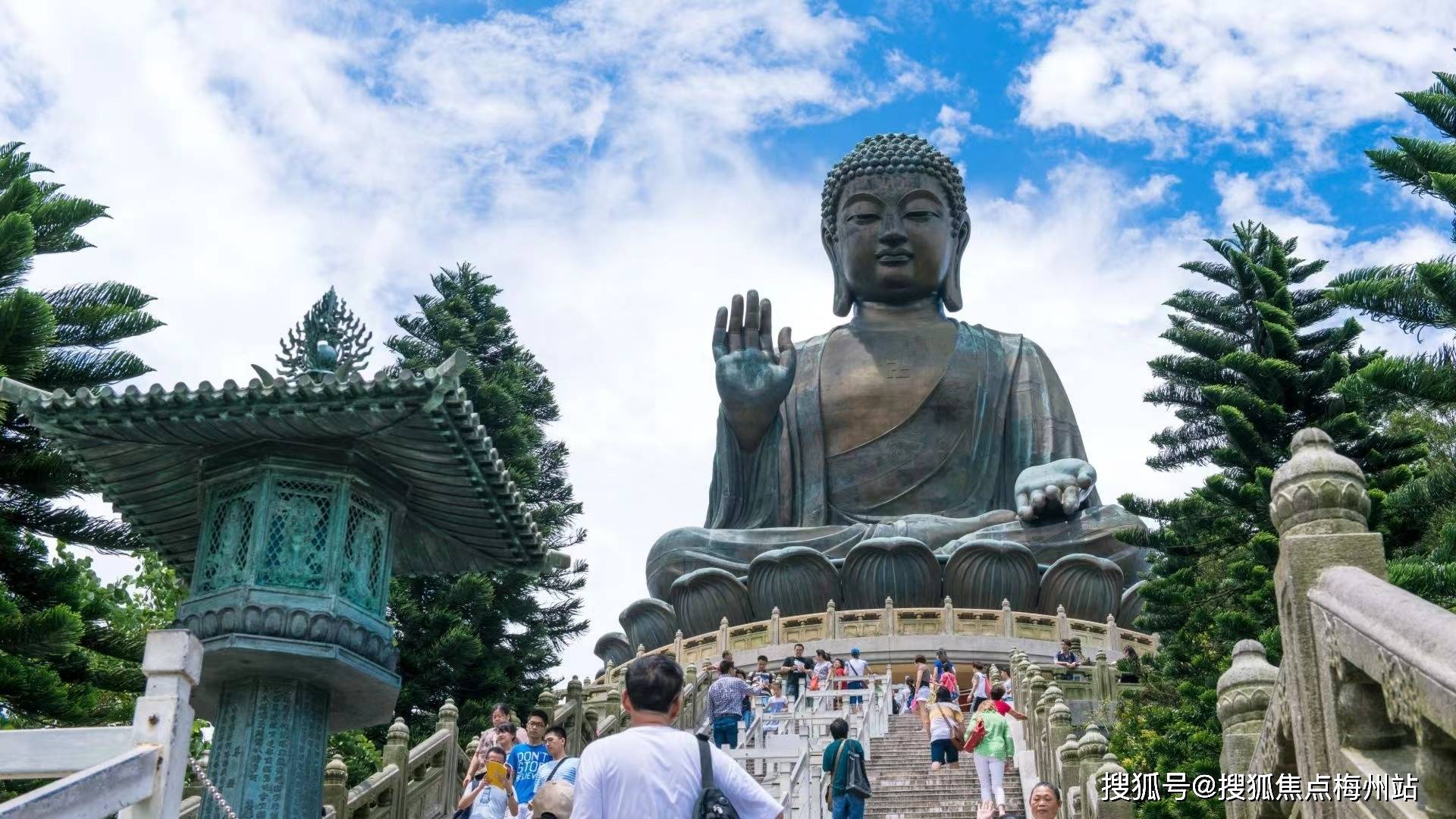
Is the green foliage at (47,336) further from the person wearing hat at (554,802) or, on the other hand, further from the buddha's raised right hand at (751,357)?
the buddha's raised right hand at (751,357)

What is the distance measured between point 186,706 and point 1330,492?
3.06 m

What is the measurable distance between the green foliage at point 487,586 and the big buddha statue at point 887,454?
1641 millimetres

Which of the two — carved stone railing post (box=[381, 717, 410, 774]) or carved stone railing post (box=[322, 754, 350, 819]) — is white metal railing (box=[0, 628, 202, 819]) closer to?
carved stone railing post (box=[322, 754, 350, 819])

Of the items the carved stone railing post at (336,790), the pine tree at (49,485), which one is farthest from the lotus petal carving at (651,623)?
the carved stone railing post at (336,790)

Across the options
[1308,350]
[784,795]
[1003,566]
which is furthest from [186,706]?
[1003,566]

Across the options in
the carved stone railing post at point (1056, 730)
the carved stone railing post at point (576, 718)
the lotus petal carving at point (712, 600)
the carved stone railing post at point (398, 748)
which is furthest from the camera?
the lotus petal carving at point (712, 600)

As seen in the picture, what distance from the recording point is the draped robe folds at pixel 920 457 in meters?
22.8

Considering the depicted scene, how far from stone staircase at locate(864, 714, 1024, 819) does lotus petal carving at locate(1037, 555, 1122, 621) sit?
8536 mm

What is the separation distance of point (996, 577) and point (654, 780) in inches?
657

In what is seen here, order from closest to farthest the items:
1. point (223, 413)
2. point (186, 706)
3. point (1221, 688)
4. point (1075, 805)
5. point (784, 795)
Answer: point (186, 706), point (1221, 688), point (223, 413), point (1075, 805), point (784, 795)

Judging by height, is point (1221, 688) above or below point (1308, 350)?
below

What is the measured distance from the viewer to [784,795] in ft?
30.9

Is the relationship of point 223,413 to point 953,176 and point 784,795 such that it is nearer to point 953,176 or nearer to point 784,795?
point 784,795

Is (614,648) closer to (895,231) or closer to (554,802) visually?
(895,231)
